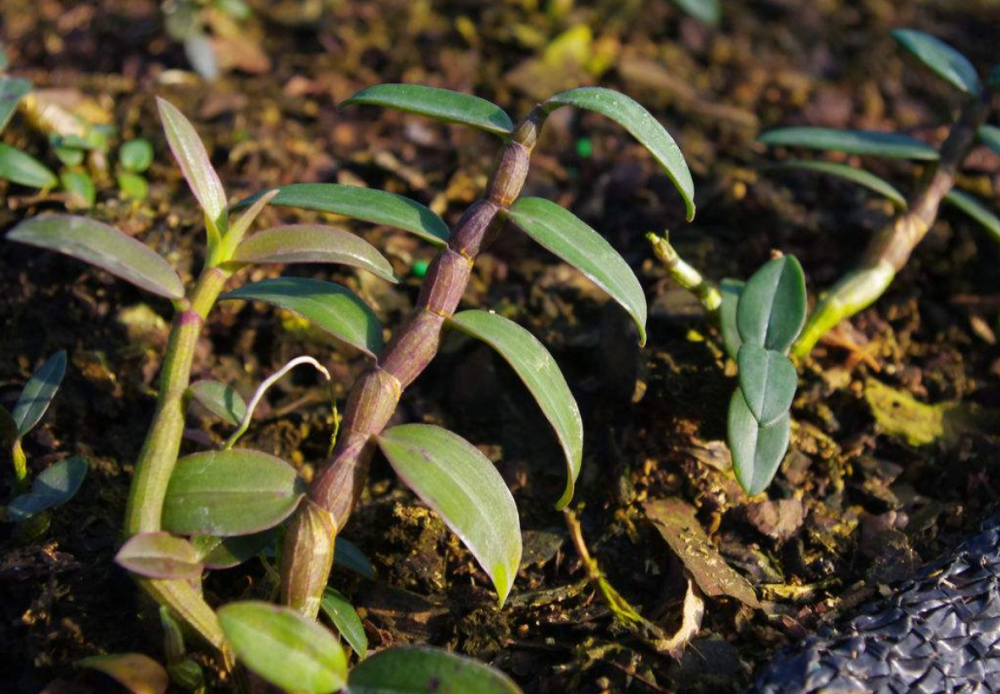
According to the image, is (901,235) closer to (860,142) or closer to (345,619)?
(860,142)

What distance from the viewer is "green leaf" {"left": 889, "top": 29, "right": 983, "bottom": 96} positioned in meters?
1.99

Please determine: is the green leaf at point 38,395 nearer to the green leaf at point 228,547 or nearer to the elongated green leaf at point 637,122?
the green leaf at point 228,547

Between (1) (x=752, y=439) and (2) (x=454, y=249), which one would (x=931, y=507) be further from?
(2) (x=454, y=249)

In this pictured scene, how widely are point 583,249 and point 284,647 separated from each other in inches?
25.1

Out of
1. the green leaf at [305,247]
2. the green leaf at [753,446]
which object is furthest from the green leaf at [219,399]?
the green leaf at [753,446]

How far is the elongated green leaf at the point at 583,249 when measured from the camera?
4.37ft

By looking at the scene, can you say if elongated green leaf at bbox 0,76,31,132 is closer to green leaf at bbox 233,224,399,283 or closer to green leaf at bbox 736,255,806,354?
green leaf at bbox 233,224,399,283

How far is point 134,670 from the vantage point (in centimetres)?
129

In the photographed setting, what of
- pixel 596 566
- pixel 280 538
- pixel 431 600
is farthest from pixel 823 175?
pixel 280 538

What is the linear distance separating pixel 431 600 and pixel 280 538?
Result: 0.29 metres

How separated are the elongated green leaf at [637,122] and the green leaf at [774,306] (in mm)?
325

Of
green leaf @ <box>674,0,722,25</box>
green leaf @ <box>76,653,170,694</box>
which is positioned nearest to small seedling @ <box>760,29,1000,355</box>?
green leaf @ <box>674,0,722,25</box>

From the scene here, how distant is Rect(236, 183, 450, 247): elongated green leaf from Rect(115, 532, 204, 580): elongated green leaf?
0.46 m

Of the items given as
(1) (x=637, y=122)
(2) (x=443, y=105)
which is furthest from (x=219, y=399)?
(1) (x=637, y=122)
